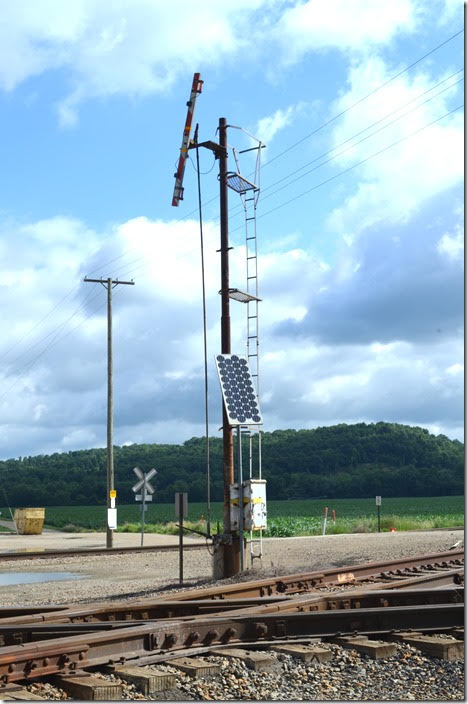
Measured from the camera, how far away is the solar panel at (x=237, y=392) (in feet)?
56.6

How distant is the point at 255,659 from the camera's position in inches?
286

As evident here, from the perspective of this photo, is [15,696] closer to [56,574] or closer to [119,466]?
[56,574]

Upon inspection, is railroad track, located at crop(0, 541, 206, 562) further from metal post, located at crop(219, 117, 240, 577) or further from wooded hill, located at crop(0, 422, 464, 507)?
wooded hill, located at crop(0, 422, 464, 507)

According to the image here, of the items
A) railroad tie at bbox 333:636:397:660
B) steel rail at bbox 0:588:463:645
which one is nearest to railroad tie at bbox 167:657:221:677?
steel rail at bbox 0:588:463:645

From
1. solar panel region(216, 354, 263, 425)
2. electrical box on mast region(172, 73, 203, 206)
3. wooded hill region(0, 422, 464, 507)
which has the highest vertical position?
electrical box on mast region(172, 73, 203, 206)

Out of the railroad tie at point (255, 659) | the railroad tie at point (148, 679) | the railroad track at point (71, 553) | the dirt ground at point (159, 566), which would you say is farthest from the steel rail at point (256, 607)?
the railroad track at point (71, 553)

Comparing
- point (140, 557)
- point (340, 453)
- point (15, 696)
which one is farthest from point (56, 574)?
point (340, 453)

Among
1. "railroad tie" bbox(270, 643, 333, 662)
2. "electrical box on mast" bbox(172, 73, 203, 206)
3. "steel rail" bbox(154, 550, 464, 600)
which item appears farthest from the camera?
"electrical box on mast" bbox(172, 73, 203, 206)

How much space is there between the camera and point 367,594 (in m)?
10.1

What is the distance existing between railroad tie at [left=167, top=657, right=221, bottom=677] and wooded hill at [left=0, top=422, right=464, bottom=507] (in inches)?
3142

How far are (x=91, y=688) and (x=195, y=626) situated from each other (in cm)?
172

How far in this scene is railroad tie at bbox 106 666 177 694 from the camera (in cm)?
657

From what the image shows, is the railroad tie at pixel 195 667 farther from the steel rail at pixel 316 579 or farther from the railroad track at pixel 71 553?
the railroad track at pixel 71 553

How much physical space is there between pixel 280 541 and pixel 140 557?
16.0 ft
